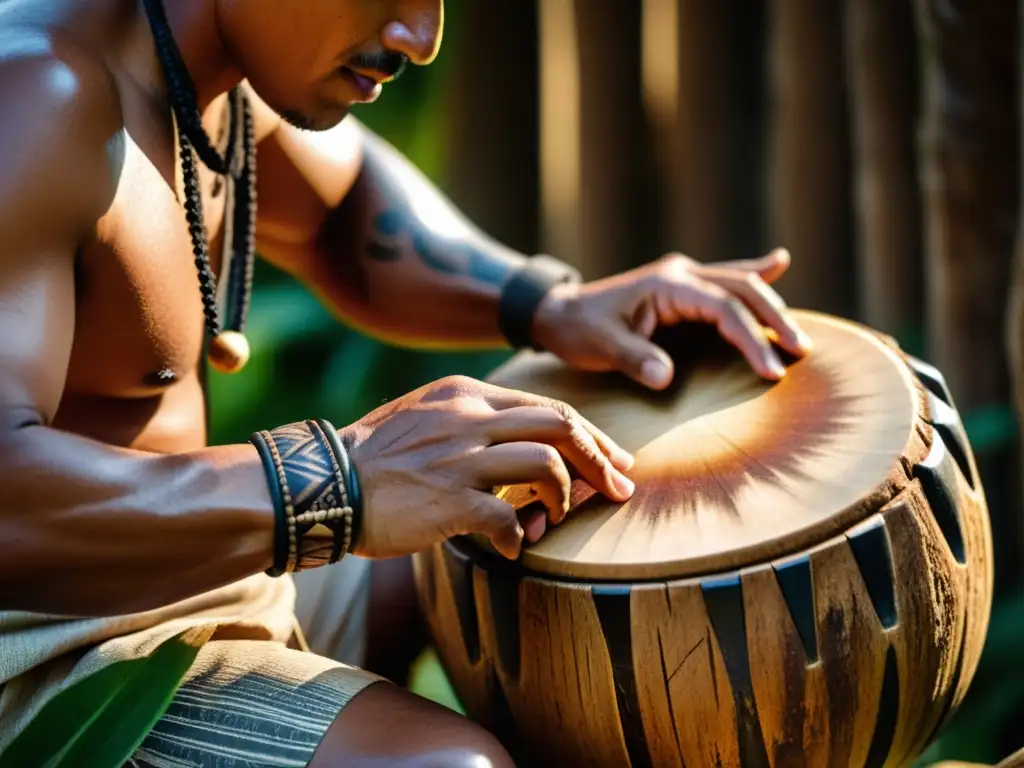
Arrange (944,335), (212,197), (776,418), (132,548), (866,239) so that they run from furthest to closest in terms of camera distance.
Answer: (866,239) → (944,335) → (212,197) → (776,418) → (132,548)

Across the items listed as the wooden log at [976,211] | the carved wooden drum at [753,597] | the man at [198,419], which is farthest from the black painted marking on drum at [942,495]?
the wooden log at [976,211]

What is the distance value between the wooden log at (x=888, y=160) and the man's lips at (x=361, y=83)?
1.20 meters

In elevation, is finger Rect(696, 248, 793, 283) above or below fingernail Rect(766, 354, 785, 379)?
above

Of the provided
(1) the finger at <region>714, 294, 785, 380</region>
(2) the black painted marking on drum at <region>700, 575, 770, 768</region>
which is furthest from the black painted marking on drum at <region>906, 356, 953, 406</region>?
(2) the black painted marking on drum at <region>700, 575, 770, 768</region>

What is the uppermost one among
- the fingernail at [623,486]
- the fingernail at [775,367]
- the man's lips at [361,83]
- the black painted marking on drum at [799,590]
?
the man's lips at [361,83]

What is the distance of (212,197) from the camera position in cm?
133

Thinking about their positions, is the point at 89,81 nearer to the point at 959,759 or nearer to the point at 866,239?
the point at 866,239

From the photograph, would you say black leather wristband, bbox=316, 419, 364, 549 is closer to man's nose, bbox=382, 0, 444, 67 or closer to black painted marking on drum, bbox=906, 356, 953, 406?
man's nose, bbox=382, 0, 444, 67

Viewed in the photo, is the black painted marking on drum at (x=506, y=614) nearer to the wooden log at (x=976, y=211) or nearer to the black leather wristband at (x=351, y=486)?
the black leather wristband at (x=351, y=486)

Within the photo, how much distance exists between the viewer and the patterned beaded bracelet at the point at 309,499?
1022 millimetres

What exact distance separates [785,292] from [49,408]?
166 cm

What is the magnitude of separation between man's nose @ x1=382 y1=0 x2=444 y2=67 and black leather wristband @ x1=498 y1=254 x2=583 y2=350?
1.39ft

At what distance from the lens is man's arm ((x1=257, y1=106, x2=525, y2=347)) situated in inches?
61.1

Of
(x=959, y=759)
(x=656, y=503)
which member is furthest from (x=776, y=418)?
(x=959, y=759)
